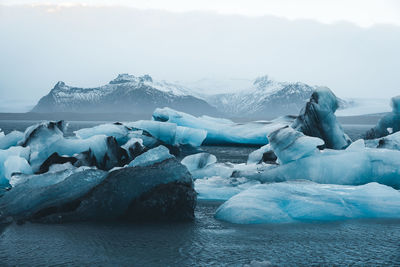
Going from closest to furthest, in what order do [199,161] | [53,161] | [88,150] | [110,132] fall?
[53,161] < [199,161] < [88,150] < [110,132]

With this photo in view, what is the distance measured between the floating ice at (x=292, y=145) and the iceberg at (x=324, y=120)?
14.7 ft

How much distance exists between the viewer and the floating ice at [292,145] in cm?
562

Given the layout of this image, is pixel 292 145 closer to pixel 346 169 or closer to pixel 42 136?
pixel 346 169

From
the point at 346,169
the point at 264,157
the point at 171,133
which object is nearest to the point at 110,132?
the point at 171,133

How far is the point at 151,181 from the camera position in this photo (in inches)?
145

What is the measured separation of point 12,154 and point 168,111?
26.3ft

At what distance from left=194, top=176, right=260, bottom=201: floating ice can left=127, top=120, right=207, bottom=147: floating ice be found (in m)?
6.00

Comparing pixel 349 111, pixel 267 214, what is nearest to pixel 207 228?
pixel 267 214

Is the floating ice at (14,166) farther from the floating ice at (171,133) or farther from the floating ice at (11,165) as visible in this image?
the floating ice at (171,133)

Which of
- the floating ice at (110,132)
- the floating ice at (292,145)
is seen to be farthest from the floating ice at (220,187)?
the floating ice at (110,132)

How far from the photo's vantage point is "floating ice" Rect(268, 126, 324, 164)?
18.4ft

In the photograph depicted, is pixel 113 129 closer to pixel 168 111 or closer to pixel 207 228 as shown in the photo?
pixel 168 111

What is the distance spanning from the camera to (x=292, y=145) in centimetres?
568

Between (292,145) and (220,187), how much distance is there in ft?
3.66
